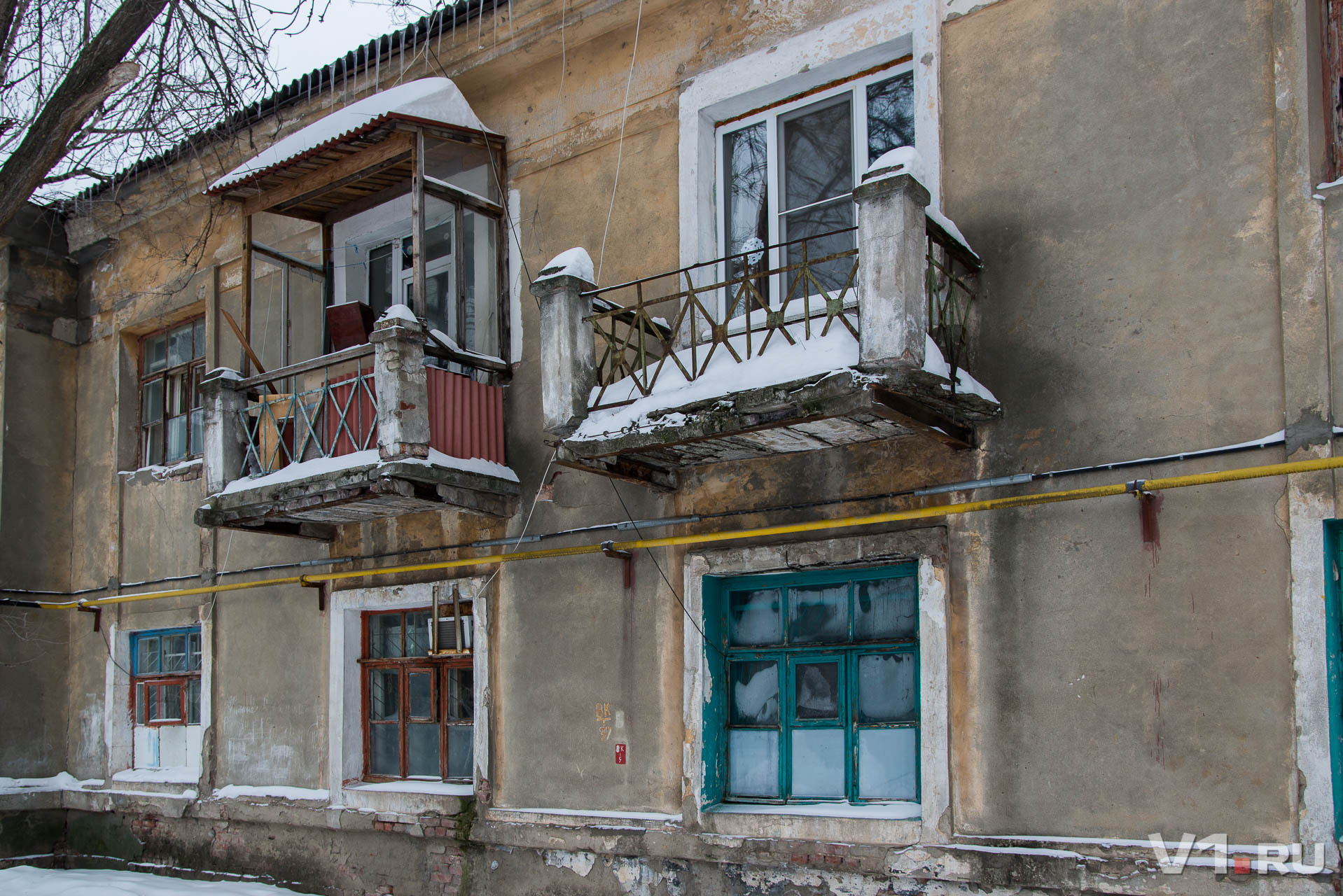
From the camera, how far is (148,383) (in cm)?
1126

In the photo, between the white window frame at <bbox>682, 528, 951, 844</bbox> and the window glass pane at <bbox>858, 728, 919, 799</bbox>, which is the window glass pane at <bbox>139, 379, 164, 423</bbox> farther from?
the window glass pane at <bbox>858, 728, 919, 799</bbox>

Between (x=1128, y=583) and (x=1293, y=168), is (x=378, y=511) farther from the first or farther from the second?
(x=1293, y=168)

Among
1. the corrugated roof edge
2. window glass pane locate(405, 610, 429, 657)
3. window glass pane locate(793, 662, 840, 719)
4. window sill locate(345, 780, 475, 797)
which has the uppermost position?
the corrugated roof edge

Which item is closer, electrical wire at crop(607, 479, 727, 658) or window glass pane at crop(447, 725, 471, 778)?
electrical wire at crop(607, 479, 727, 658)

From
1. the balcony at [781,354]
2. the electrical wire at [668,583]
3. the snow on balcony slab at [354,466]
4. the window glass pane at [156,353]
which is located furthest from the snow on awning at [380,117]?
the window glass pane at [156,353]

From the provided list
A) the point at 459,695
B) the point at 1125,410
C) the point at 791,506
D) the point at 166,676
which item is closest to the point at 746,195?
the point at 791,506

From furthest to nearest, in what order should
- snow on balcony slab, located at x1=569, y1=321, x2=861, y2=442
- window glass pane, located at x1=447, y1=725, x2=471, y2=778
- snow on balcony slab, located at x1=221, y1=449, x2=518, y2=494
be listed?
window glass pane, located at x1=447, y1=725, x2=471, y2=778
snow on balcony slab, located at x1=221, y1=449, x2=518, y2=494
snow on balcony slab, located at x1=569, y1=321, x2=861, y2=442

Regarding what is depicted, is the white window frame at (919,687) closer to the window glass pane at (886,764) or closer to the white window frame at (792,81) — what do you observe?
the window glass pane at (886,764)

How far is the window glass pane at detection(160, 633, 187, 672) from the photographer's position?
34.2 ft

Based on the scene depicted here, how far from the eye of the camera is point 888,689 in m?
6.35

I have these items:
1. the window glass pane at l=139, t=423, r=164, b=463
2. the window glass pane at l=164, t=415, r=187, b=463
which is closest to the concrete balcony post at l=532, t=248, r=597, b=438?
the window glass pane at l=164, t=415, r=187, b=463

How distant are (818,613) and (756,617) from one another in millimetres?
424

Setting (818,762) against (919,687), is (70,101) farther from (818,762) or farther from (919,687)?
(919,687)

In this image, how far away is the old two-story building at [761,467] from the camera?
521cm
